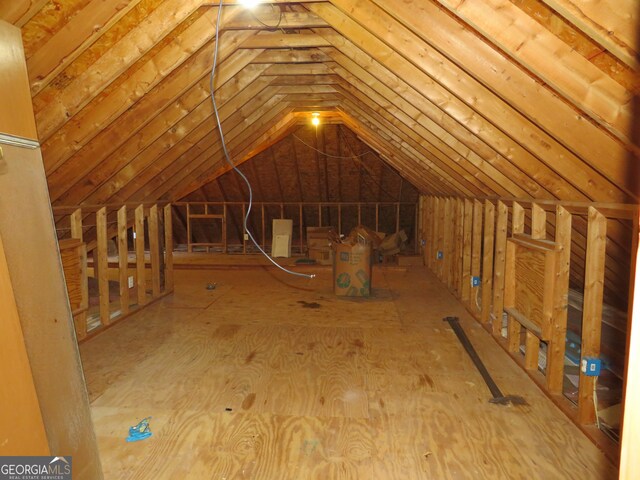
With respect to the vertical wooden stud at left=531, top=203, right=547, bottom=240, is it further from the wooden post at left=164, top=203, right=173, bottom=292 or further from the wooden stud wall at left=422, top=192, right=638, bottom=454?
the wooden post at left=164, top=203, right=173, bottom=292

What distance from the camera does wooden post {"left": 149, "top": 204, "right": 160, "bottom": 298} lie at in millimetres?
5672

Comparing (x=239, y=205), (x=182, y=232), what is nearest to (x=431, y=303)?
(x=239, y=205)

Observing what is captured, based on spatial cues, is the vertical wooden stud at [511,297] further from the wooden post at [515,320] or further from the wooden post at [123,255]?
the wooden post at [123,255]

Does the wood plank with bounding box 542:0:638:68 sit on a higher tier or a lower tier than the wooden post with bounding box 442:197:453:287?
higher

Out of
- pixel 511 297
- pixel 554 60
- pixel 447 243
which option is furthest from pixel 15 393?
pixel 447 243

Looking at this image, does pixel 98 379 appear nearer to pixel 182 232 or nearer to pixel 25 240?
pixel 25 240

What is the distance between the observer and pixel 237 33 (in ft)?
12.0

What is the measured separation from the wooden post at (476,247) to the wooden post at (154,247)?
12.5ft

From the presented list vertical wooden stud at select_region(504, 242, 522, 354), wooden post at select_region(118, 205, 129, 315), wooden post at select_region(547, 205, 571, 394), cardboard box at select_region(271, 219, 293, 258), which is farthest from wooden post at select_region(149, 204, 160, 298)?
wooden post at select_region(547, 205, 571, 394)

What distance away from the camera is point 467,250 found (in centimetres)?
551

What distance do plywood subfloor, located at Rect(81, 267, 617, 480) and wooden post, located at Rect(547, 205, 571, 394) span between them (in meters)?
0.19

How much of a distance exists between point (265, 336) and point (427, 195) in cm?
512

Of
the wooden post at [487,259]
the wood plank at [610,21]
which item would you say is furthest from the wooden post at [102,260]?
the wood plank at [610,21]

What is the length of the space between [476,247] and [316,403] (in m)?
3.04
